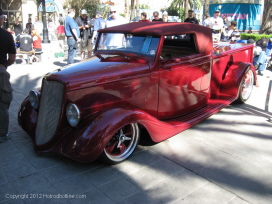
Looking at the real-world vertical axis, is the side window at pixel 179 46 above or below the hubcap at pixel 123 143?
above

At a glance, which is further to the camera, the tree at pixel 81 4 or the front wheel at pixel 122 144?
the tree at pixel 81 4

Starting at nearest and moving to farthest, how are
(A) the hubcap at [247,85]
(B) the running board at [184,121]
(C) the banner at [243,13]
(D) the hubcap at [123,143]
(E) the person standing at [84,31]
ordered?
(D) the hubcap at [123,143]
(B) the running board at [184,121]
(A) the hubcap at [247,85]
(E) the person standing at [84,31]
(C) the banner at [243,13]

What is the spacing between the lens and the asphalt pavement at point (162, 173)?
9.03 feet

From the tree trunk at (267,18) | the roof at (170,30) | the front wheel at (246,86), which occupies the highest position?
the tree trunk at (267,18)

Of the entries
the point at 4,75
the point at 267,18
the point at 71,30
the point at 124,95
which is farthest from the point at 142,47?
the point at 267,18

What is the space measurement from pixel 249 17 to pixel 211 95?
22.1 metres

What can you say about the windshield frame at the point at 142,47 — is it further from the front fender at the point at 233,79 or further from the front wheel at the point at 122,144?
the front fender at the point at 233,79

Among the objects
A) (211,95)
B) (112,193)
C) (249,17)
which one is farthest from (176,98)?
(249,17)

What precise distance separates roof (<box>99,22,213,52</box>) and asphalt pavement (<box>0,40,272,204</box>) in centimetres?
143

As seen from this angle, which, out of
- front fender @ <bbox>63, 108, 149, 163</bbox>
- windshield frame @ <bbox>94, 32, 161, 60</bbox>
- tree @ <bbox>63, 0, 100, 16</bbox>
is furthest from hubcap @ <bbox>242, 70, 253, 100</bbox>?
tree @ <bbox>63, 0, 100, 16</bbox>

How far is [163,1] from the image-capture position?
191 feet

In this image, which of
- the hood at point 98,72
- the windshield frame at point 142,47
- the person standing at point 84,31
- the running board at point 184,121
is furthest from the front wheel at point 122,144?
the person standing at point 84,31

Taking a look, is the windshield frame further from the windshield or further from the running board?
the running board

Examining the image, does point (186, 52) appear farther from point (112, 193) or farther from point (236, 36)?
point (236, 36)
